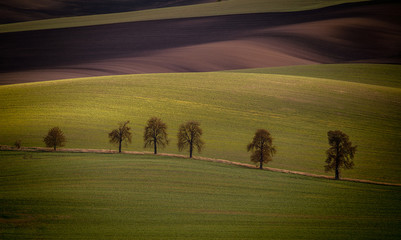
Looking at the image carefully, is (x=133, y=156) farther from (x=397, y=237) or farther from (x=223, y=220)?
(x=397, y=237)

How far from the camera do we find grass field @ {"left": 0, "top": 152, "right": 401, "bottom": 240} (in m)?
20.0

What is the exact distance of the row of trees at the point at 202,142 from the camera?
103 ft

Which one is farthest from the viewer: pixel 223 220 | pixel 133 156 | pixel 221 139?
pixel 221 139

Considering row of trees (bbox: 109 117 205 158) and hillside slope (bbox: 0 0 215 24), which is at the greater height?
hillside slope (bbox: 0 0 215 24)

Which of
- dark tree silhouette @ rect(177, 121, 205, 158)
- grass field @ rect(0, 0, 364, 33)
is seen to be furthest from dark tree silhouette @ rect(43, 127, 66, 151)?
grass field @ rect(0, 0, 364, 33)

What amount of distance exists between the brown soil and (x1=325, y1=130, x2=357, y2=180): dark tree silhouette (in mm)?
38452

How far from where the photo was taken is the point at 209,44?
Result: 80000mm

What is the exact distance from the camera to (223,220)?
A: 21.3m

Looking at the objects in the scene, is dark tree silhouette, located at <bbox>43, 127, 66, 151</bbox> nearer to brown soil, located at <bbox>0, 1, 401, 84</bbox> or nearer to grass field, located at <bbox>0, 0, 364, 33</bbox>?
brown soil, located at <bbox>0, 1, 401, 84</bbox>

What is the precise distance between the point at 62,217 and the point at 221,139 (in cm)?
1876

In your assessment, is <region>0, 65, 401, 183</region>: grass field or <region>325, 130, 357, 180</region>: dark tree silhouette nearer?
<region>325, 130, 357, 180</region>: dark tree silhouette

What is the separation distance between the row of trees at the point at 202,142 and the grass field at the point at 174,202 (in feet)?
6.97

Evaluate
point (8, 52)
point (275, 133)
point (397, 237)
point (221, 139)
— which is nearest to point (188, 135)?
point (221, 139)

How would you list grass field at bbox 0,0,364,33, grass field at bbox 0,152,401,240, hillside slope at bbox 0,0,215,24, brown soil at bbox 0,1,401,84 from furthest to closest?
1. hillside slope at bbox 0,0,215,24
2. grass field at bbox 0,0,364,33
3. brown soil at bbox 0,1,401,84
4. grass field at bbox 0,152,401,240
